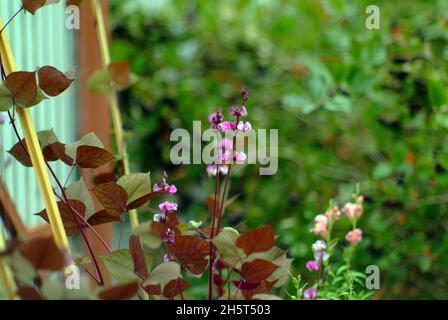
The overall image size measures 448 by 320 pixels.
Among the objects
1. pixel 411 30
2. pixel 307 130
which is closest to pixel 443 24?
pixel 411 30

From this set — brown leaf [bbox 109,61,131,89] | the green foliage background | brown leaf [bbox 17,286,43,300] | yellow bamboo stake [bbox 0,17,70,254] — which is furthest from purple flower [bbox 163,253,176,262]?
the green foliage background

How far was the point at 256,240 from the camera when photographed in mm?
850

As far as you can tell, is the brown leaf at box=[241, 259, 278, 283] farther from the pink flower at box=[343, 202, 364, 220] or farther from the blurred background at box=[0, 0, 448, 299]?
the blurred background at box=[0, 0, 448, 299]

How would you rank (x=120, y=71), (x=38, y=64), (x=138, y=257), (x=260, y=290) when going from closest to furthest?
(x=138, y=257) < (x=260, y=290) < (x=120, y=71) < (x=38, y=64)

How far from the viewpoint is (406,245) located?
2.29 m

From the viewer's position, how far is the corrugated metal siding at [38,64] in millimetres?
2010

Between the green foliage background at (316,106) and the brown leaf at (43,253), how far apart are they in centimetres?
144

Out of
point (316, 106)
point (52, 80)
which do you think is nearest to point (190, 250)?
point (52, 80)

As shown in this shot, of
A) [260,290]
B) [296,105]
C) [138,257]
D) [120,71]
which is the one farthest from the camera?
[296,105]

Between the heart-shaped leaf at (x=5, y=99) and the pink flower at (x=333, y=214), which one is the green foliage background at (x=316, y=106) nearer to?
the pink flower at (x=333, y=214)

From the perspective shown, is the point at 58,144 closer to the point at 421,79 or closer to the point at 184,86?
the point at 421,79

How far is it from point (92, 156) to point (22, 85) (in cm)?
13

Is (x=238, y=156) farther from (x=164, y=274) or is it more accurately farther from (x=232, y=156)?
(x=164, y=274)

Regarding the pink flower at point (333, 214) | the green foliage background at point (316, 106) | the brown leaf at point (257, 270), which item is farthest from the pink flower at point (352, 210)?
the green foliage background at point (316, 106)
